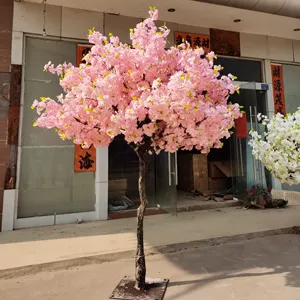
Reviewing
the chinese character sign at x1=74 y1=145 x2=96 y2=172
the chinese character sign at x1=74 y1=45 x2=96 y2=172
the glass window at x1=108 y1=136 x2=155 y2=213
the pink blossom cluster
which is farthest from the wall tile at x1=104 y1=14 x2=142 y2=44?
the pink blossom cluster

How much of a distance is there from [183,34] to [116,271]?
6.43 metres

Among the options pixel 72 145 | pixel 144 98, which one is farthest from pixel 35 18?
pixel 144 98

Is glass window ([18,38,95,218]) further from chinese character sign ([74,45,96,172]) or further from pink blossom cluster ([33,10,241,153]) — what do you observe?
pink blossom cluster ([33,10,241,153])

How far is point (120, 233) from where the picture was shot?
16.6 ft

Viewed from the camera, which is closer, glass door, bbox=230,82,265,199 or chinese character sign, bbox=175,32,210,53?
chinese character sign, bbox=175,32,210,53

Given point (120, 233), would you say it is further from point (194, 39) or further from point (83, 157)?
point (194, 39)

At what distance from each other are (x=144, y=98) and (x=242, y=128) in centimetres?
588

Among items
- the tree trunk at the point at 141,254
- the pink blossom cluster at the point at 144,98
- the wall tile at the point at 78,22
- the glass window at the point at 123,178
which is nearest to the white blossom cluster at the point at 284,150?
the pink blossom cluster at the point at 144,98

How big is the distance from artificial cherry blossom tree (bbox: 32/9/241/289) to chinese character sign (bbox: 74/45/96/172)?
10.3 feet

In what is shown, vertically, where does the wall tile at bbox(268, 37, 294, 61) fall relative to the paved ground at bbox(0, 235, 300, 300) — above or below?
above

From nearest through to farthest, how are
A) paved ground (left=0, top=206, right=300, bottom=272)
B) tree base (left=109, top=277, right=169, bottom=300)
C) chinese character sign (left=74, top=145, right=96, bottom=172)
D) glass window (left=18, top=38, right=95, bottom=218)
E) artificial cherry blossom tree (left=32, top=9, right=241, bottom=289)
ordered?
1. artificial cherry blossom tree (left=32, top=9, right=241, bottom=289)
2. tree base (left=109, top=277, right=169, bottom=300)
3. paved ground (left=0, top=206, right=300, bottom=272)
4. glass window (left=18, top=38, right=95, bottom=218)
5. chinese character sign (left=74, top=145, right=96, bottom=172)

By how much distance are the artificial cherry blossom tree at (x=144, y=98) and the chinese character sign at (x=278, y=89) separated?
607cm

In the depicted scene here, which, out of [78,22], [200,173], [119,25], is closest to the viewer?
[78,22]

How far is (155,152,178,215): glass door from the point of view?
6.46 metres
